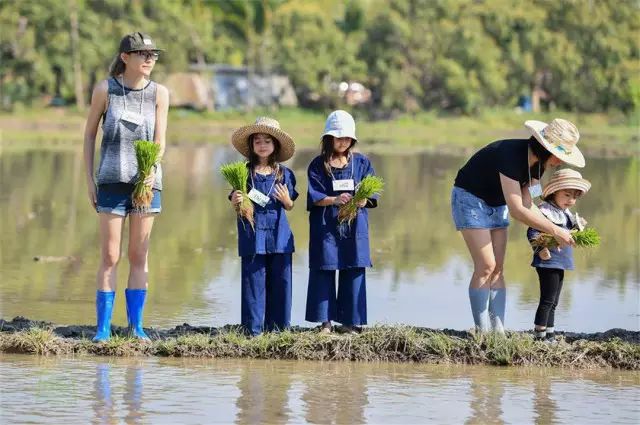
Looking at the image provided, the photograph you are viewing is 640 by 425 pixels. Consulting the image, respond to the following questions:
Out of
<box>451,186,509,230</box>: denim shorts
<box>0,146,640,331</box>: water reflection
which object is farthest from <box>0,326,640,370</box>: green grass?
<box>0,146,640,331</box>: water reflection

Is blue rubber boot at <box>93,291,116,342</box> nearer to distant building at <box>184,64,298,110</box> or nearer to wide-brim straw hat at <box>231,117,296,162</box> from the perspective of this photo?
wide-brim straw hat at <box>231,117,296,162</box>

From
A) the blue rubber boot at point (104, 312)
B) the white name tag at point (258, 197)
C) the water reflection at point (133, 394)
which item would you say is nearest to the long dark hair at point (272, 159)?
the white name tag at point (258, 197)

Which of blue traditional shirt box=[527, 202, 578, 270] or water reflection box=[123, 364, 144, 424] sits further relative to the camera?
blue traditional shirt box=[527, 202, 578, 270]

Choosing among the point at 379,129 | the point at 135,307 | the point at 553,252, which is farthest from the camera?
the point at 379,129

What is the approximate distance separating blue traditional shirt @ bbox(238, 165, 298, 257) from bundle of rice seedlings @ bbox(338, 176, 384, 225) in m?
0.31

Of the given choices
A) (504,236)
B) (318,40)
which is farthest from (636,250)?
(318,40)

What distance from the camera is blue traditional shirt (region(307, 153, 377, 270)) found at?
8984 mm

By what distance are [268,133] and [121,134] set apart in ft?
3.11

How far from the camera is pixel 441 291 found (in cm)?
1196

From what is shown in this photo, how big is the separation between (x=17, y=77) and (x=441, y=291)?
41833mm

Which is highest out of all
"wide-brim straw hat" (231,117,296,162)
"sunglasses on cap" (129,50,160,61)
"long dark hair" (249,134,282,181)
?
"sunglasses on cap" (129,50,160,61)

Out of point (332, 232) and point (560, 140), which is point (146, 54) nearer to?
point (332, 232)

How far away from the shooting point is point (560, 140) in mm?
8508

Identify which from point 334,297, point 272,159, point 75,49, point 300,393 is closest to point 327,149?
point 272,159
